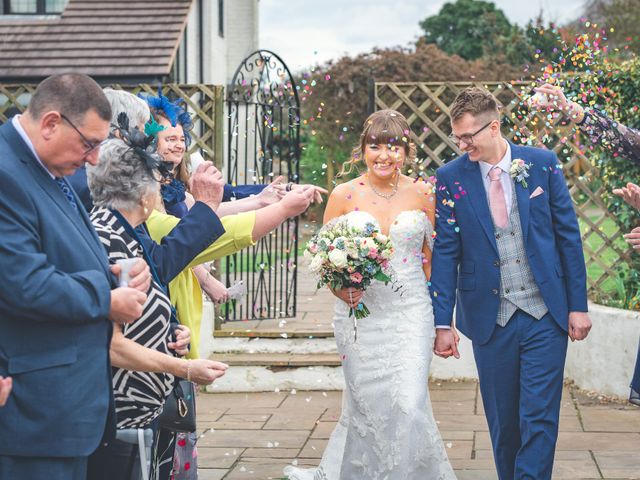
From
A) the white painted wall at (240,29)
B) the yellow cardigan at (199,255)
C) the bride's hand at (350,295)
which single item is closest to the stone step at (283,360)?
the bride's hand at (350,295)

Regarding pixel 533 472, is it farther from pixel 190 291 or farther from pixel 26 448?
pixel 26 448

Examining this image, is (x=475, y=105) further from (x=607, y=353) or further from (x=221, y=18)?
(x=221, y=18)

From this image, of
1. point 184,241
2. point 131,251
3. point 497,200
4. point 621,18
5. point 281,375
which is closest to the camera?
point 131,251

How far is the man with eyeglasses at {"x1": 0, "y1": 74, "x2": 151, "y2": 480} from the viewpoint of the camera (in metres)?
2.82

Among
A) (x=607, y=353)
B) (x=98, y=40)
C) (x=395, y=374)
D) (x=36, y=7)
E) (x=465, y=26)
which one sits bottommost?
(x=607, y=353)

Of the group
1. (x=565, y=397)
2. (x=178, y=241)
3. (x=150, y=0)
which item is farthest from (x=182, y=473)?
(x=150, y=0)

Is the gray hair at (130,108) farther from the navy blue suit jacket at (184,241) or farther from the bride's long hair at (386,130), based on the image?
the bride's long hair at (386,130)

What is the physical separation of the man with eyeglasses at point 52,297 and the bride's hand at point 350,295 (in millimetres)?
2424

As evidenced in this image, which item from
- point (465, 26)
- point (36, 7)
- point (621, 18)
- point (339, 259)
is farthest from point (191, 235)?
point (465, 26)

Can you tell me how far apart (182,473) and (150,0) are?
13043 mm

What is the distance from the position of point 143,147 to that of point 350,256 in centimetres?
180

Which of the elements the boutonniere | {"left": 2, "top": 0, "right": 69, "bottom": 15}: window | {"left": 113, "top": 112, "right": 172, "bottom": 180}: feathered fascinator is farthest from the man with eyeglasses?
{"left": 2, "top": 0, "right": 69, "bottom": 15}: window

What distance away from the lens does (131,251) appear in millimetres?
3623

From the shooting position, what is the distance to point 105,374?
311 cm
